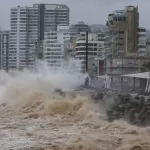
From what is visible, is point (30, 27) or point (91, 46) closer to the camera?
point (91, 46)

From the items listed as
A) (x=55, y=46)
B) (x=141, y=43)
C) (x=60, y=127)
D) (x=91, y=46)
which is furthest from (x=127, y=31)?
(x=60, y=127)

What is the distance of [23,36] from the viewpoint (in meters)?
104

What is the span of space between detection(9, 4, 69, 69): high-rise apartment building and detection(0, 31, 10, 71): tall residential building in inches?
114

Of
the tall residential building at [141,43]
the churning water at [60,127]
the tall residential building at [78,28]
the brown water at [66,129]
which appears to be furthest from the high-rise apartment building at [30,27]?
the brown water at [66,129]

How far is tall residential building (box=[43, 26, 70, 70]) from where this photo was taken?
8009 centimetres

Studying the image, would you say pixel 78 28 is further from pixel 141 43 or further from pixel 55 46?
pixel 141 43

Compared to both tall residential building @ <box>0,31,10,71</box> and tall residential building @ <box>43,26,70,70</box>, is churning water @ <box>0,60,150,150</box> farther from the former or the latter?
tall residential building @ <box>0,31,10,71</box>

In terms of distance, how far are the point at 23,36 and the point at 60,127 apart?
84542 millimetres

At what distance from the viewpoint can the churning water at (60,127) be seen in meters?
15.9

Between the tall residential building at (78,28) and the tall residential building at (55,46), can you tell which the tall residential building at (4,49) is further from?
the tall residential building at (78,28)

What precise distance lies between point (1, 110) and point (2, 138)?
12.2 m

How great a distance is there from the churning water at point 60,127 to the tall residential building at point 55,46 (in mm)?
45666

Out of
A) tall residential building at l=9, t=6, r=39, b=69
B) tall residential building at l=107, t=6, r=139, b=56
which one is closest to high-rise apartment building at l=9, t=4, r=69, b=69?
tall residential building at l=9, t=6, r=39, b=69

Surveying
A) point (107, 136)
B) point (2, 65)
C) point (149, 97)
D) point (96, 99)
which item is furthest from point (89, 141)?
point (2, 65)
